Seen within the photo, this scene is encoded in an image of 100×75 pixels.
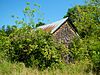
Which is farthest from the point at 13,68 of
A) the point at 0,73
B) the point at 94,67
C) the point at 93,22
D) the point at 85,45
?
the point at 93,22

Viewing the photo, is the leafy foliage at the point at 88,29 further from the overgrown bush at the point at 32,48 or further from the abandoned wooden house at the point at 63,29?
the overgrown bush at the point at 32,48

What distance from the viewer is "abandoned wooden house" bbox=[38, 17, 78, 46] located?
2544 centimetres

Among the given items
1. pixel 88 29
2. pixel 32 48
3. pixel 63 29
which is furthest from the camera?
pixel 63 29

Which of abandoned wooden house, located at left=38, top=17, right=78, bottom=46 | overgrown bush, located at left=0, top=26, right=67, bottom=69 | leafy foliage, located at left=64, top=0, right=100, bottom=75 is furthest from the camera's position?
abandoned wooden house, located at left=38, top=17, right=78, bottom=46

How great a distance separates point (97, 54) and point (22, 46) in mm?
5048

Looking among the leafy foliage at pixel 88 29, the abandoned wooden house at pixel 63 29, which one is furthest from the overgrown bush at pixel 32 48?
the abandoned wooden house at pixel 63 29

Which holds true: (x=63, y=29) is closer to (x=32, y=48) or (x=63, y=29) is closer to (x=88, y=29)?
(x=88, y=29)

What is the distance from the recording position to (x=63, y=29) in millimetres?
26625

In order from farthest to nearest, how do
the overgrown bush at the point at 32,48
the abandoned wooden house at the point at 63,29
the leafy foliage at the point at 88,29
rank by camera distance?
the abandoned wooden house at the point at 63,29
the leafy foliage at the point at 88,29
the overgrown bush at the point at 32,48

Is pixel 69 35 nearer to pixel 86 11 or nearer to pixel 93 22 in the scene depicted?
pixel 86 11

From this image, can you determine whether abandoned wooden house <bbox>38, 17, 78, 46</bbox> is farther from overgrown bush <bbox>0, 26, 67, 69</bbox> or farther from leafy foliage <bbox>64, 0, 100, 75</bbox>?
overgrown bush <bbox>0, 26, 67, 69</bbox>

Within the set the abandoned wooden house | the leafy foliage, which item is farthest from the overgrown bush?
the abandoned wooden house

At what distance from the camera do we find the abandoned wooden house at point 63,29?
25441 millimetres

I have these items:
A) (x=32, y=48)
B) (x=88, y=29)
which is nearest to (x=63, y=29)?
(x=88, y=29)
